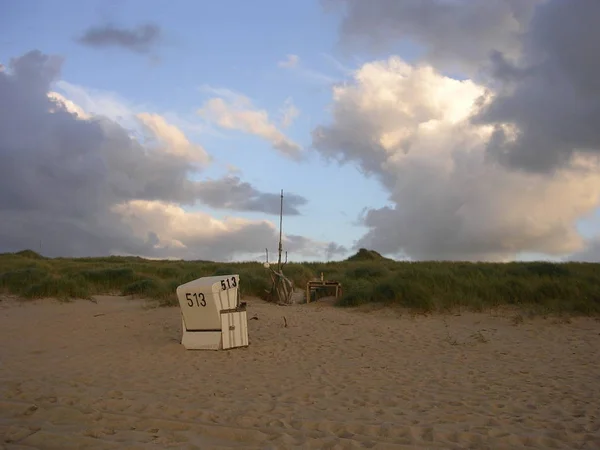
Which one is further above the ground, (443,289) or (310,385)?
(443,289)

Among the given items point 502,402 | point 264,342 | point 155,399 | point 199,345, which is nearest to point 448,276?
point 264,342

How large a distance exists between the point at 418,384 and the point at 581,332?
6438 mm

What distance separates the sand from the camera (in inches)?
237

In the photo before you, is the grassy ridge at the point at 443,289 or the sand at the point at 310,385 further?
the grassy ridge at the point at 443,289

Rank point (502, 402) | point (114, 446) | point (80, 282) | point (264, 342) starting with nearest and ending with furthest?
1. point (114, 446)
2. point (502, 402)
3. point (264, 342)
4. point (80, 282)

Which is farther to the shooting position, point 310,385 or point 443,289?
point 443,289

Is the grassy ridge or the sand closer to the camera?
the sand

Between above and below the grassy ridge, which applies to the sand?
below

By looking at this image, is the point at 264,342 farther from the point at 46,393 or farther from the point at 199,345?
the point at 46,393

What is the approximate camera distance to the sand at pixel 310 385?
6.01 m

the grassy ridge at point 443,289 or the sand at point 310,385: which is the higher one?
the grassy ridge at point 443,289

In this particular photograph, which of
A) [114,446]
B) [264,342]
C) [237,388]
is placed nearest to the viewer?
[114,446]

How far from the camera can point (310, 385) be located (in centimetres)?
860

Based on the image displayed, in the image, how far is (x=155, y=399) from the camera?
25.1 ft
